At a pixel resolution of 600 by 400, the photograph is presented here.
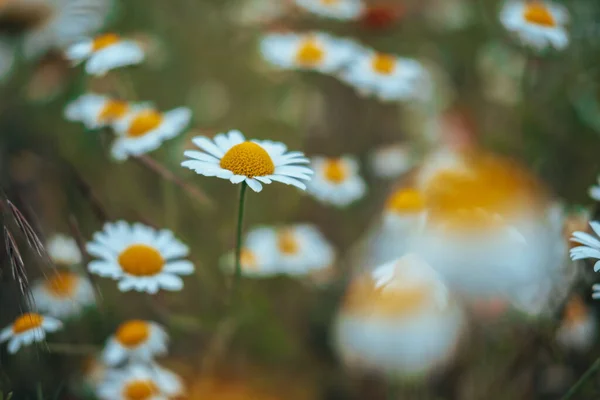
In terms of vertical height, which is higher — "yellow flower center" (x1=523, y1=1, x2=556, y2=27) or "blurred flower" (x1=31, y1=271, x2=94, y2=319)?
"yellow flower center" (x1=523, y1=1, x2=556, y2=27)

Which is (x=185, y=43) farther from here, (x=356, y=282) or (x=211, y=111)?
(x=356, y=282)

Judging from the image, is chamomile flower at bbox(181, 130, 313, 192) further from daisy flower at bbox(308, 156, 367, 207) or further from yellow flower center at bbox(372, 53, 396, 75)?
yellow flower center at bbox(372, 53, 396, 75)

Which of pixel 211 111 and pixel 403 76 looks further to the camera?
pixel 211 111

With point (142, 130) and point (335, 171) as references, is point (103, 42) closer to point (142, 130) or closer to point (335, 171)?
Result: point (142, 130)

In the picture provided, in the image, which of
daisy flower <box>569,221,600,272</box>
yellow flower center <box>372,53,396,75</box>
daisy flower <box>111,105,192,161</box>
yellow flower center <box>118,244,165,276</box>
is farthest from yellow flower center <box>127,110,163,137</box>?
daisy flower <box>569,221,600,272</box>

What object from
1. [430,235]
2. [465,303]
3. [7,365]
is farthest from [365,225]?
[7,365]

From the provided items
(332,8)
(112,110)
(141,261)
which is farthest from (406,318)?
(332,8)
